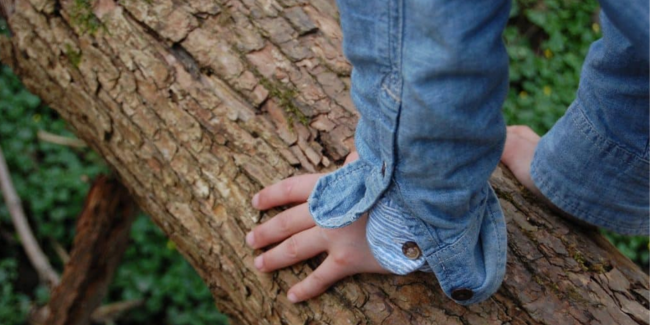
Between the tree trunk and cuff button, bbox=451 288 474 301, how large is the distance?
92 mm

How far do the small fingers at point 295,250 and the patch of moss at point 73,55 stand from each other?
0.83m

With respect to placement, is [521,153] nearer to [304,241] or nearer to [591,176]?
[591,176]

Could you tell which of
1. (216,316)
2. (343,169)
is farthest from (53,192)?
(343,169)

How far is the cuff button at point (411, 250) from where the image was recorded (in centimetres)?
117

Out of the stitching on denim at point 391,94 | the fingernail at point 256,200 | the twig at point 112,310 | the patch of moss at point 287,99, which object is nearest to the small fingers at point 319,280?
the fingernail at point 256,200

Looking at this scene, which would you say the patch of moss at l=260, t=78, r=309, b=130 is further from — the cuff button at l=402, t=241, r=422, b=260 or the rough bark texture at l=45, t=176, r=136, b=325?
the rough bark texture at l=45, t=176, r=136, b=325

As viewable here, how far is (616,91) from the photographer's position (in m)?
1.30

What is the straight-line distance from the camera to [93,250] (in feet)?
7.50

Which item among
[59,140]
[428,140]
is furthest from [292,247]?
[59,140]

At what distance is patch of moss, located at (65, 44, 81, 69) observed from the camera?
1.76 meters

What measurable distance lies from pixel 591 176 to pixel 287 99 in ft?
2.49

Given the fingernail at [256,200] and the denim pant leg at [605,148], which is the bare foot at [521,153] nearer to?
the denim pant leg at [605,148]

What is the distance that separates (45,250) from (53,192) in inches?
11.2

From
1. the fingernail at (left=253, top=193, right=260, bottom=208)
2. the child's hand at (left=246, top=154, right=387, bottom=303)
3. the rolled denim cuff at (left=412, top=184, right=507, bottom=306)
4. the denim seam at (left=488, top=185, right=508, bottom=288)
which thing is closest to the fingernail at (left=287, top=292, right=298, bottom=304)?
the child's hand at (left=246, top=154, right=387, bottom=303)
